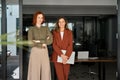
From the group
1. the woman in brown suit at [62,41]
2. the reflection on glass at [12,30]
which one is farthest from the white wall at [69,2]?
the woman in brown suit at [62,41]

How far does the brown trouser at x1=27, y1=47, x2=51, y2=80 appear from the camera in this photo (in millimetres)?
4445

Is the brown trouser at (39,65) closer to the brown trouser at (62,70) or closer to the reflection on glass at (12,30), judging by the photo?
the brown trouser at (62,70)

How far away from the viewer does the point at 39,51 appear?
14.6ft

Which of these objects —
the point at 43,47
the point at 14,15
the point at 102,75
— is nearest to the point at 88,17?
the point at 102,75

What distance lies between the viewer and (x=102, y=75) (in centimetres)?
732

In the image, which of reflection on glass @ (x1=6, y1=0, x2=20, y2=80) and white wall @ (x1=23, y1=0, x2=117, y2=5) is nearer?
reflection on glass @ (x1=6, y1=0, x2=20, y2=80)

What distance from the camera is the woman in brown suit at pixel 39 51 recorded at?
4.42m

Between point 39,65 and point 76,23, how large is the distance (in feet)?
15.6

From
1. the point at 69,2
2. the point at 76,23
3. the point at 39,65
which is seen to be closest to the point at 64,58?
the point at 39,65

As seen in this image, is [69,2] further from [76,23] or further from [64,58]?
[64,58]

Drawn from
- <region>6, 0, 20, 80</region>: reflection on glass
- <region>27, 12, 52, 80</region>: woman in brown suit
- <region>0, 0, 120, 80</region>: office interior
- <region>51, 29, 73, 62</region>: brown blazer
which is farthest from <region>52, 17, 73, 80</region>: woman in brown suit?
<region>6, 0, 20, 80</region>: reflection on glass

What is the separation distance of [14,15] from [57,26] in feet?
3.62

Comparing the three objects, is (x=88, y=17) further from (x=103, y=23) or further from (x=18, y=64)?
(x=18, y=64)

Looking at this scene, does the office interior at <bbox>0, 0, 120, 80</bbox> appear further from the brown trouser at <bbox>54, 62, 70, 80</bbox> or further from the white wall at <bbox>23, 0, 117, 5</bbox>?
the brown trouser at <bbox>54, 62, 70, 80</bbox>
